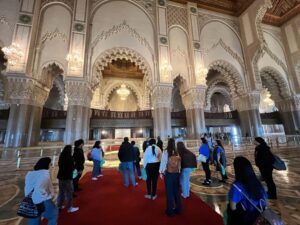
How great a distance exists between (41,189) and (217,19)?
19.1 meters

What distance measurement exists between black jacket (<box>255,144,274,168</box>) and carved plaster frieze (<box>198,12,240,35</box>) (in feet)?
48.5

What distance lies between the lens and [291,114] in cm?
1583

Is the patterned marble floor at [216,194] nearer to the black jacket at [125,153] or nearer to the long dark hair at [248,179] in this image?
the long dark hair at [248,179]

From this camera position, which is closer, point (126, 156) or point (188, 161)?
point (188, 161)

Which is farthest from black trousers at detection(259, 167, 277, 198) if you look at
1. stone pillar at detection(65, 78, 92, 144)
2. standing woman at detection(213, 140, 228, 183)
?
stone pillar at detection(65, 78, 92, 144)

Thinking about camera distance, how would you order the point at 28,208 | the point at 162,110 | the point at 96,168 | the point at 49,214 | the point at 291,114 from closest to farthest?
the point at 28,208, the point at 49,214, the point at 96,168, the point at 162,110, the point at 291,114

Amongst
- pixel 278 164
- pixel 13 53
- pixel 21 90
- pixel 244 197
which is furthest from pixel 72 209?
pixel 13 53

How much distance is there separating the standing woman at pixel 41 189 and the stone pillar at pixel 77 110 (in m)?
8.43

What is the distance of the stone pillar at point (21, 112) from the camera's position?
8.76m

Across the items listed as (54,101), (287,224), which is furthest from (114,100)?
(287,224)

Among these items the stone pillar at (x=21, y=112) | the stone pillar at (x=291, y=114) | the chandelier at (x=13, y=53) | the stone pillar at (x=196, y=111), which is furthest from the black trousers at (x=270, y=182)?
the stone pillar at (x=291, y=114)

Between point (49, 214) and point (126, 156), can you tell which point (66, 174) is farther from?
point (126, 156)

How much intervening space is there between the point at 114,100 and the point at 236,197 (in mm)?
20816

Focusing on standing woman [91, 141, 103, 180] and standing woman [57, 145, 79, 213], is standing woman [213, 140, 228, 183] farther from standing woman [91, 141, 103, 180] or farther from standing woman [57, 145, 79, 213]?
standing woman [57, 145, 79, 213]
